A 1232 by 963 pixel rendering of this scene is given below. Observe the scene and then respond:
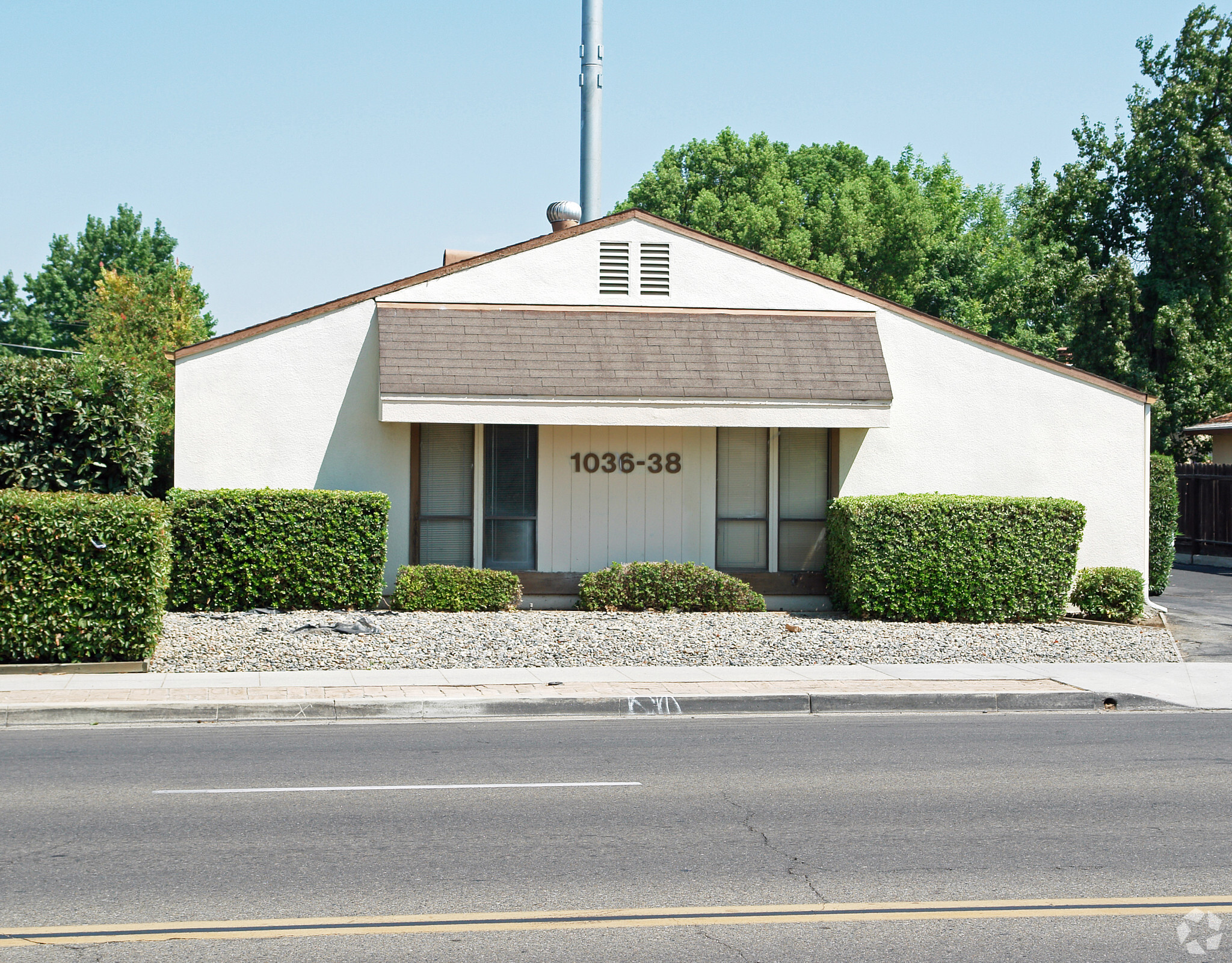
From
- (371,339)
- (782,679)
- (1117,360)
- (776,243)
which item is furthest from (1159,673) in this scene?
(776,243)

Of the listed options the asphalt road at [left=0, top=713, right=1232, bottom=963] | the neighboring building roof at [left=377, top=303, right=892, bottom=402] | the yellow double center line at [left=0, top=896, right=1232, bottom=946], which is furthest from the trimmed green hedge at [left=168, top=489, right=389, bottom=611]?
the yellow double center line at [left=0, top=896, right=1232, bottom=946]

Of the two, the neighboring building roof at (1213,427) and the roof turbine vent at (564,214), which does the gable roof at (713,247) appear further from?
the neighboring building roof at (1213,427)

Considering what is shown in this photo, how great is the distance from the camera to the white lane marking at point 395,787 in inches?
300

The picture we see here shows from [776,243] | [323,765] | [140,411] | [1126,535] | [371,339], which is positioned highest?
[776,243]

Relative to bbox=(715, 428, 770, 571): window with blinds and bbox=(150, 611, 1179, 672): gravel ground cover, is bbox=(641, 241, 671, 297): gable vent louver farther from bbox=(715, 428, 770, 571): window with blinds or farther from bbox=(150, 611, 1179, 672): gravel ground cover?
bbox=(150, 611, 1179, 672): gravel ground cover

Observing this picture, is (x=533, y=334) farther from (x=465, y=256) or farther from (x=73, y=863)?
(x=73, y=863)

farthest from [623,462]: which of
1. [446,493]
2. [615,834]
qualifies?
[615,834]

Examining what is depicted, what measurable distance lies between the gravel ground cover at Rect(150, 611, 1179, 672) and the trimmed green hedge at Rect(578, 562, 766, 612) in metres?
0.37

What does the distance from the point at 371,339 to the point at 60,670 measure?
21.0 ft

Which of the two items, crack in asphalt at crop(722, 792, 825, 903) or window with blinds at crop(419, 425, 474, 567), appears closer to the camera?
crack in asphalt at crop(722, 792, 825, 903)

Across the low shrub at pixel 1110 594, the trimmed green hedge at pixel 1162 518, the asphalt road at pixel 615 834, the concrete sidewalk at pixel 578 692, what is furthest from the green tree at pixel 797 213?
the asphalt road at pixel 615 834

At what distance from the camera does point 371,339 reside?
54.0 feet

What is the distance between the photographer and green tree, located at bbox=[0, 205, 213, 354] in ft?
239

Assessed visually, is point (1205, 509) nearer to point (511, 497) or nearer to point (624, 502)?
point (624, 502)
